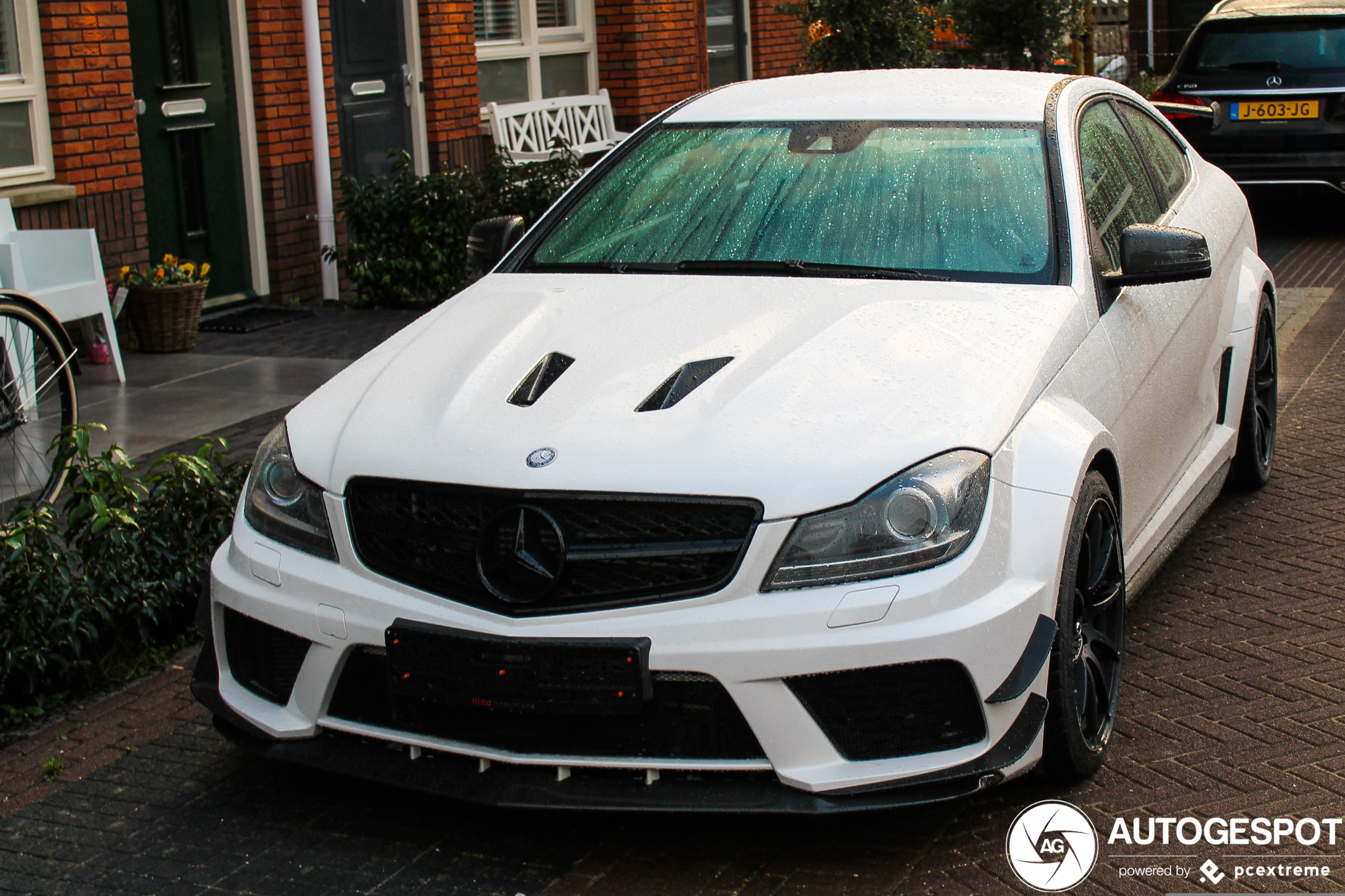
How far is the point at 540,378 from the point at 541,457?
425 mm

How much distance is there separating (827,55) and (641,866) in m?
11.1

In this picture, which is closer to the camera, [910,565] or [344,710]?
[910,565]

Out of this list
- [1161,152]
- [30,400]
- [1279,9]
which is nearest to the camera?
[1161,152]

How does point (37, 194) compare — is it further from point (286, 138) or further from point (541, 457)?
point (541, 457)

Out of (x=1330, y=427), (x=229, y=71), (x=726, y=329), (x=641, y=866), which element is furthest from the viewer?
(x=229, y=71)

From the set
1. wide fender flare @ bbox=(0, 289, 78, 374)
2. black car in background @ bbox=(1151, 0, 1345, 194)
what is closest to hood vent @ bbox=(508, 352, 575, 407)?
wide fender flare @ bbox=(0, 289, 78, 374)

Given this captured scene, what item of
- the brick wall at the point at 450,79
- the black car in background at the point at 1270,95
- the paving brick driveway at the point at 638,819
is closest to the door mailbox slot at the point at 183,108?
the brick wall at the point at 450,79

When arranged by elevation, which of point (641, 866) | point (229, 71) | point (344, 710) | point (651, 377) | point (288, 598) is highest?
point (229, 71)

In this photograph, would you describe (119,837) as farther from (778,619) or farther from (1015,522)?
(1015,522)

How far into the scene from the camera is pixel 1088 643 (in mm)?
3953

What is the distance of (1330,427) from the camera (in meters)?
7.30

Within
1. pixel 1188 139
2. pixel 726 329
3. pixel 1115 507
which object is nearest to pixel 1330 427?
pixel 1115 507

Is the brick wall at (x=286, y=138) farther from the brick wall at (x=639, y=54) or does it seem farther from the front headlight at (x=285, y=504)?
the front headlight at (x=285, y=504)

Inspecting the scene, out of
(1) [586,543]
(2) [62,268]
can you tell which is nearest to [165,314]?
(2) [62,268]
